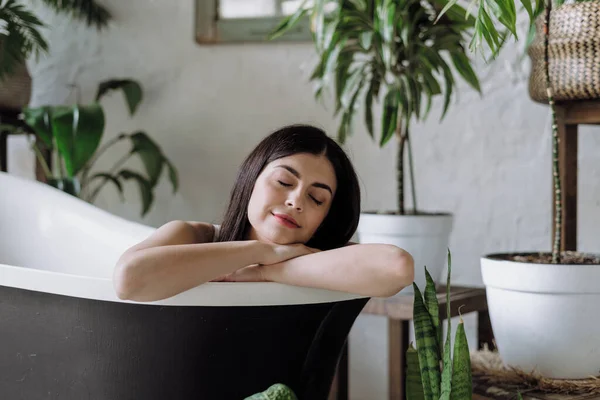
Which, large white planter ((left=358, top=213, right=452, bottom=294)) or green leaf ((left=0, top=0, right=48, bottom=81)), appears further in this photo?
green leaf ((left=0, top=0, right=48, bottom=81))

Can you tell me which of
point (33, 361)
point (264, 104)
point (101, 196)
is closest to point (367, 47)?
point (264, 104)

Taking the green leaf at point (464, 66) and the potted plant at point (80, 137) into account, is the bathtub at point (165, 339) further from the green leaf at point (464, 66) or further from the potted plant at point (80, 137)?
the potted plant at point (80, 137)

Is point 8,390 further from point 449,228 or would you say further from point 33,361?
point 449,228

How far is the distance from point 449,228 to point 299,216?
0.86 m

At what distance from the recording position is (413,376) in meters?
1.24

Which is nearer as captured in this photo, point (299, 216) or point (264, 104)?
point (299, 216)

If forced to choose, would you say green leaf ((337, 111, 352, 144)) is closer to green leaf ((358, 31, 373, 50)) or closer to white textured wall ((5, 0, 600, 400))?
green leaf ((358, 31, 373, 50))

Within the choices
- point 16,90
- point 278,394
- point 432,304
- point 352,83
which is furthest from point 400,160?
point 16,90

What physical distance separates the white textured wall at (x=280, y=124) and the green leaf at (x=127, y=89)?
0.17 metres

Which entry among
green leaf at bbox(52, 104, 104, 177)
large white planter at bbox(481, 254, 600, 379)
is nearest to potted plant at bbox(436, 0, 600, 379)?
large white planter at bbox(481, 254, 600, 379)

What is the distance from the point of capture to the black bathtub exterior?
3.88 feet

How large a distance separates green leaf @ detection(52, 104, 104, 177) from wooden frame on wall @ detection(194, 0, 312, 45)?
62 cm

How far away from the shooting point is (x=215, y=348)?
3.92ft

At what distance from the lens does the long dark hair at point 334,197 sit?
1.39 meters
